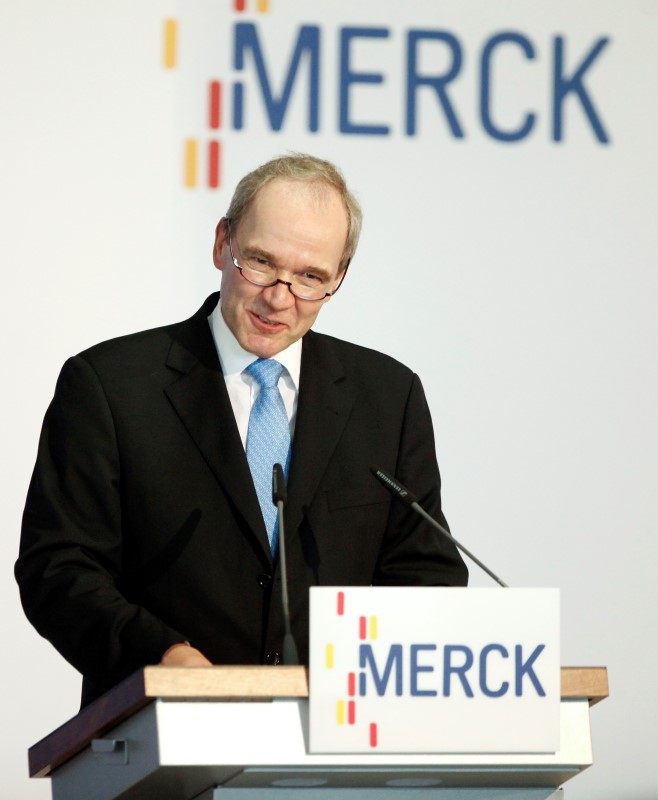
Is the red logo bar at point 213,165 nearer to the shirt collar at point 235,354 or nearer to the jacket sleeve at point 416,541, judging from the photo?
the shirt collar at point 235,354

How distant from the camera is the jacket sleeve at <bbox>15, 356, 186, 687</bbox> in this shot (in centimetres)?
214

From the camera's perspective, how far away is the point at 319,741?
5.69ft

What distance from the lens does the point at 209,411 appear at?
2.51 meters

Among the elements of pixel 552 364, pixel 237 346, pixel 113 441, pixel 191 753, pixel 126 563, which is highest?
pixel 552 364

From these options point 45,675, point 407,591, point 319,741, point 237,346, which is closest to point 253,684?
point 319,741

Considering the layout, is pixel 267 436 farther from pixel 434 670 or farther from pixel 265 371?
pixel 434 670

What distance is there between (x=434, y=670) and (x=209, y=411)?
857 millimetres

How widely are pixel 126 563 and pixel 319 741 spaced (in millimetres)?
788

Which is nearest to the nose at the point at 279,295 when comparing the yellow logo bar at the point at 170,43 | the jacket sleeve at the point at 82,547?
the jacket sleeve at the point at 82,547

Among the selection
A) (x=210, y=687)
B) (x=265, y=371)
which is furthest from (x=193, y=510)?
(x=210, y=687)

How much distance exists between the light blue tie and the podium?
2.02ft

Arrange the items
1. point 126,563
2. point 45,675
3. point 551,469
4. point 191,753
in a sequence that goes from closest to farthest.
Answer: point 191,753
point 126,563
point 45,675
point 551,469

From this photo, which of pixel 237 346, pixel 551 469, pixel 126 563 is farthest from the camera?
pixel 551 469

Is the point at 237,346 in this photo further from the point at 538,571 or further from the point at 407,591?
the point at 538,571
